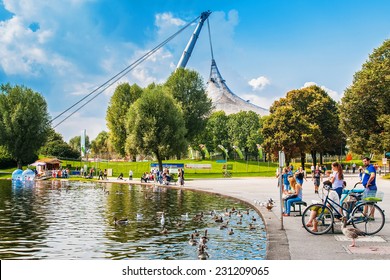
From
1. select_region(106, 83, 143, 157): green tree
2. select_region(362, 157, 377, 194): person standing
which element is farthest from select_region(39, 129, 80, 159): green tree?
select_region(362, 157, 377, 194): person standing

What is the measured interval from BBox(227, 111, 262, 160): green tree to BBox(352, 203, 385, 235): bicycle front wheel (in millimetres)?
98018

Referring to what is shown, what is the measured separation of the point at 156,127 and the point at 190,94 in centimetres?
2352

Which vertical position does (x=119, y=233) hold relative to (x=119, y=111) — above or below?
below

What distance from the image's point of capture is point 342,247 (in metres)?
12.3

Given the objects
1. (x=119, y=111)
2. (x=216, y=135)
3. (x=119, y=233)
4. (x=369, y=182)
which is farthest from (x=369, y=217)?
(x=216, y=135)

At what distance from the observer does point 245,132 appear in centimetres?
11575

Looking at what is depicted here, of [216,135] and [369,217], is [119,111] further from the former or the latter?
[369,217]

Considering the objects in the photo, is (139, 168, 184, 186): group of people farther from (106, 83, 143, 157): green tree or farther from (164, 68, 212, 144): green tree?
(164, 68, 212, 144): green tree

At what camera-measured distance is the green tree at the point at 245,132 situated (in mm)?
112938

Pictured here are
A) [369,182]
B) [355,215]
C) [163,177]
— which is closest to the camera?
[355,215]

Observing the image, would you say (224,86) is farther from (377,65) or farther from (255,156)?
(377,65)

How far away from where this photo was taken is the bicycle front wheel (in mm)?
14453

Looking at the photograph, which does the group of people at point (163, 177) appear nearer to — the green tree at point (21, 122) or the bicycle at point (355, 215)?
the green tree at point (21, 122)

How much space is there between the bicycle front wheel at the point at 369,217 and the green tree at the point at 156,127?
50.0 m
